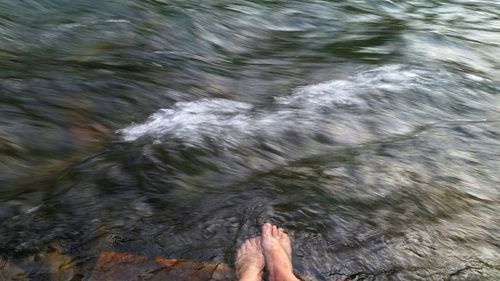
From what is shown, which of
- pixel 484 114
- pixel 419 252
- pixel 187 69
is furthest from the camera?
pixel 187 69

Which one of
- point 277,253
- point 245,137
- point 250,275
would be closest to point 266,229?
point 277,253

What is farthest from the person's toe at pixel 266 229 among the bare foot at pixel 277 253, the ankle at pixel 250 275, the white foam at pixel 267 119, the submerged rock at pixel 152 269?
the white foam at pixel 267 119

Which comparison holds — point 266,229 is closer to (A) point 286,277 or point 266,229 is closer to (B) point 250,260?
(B) point 250,260

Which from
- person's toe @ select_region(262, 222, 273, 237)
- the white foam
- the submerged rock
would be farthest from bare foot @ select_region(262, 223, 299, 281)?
the white foam

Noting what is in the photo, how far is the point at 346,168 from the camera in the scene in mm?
4219

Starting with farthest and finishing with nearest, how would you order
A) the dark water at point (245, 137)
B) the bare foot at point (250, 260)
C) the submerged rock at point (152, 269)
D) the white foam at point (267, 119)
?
the white foam at point (267, 119) → the dark water at point (245, 137) → the bare foot at point (250, 260) → the submerged rock at point (152, 269)

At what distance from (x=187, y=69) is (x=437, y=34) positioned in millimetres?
3268

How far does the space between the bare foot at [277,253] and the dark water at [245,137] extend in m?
0.06

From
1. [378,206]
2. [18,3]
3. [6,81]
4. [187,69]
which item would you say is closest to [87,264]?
[378,206]

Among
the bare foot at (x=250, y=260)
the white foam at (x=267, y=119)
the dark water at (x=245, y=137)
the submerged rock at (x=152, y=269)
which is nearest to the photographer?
the submerged rock at (x=152, y=269)

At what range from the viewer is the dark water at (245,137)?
3367 millimetres

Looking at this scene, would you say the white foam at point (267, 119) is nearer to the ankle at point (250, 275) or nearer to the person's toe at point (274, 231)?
the person's toe at point (274, 231)

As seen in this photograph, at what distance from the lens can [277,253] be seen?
3.26m

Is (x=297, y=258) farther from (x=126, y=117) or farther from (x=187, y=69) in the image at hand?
(x=187, y=69)
